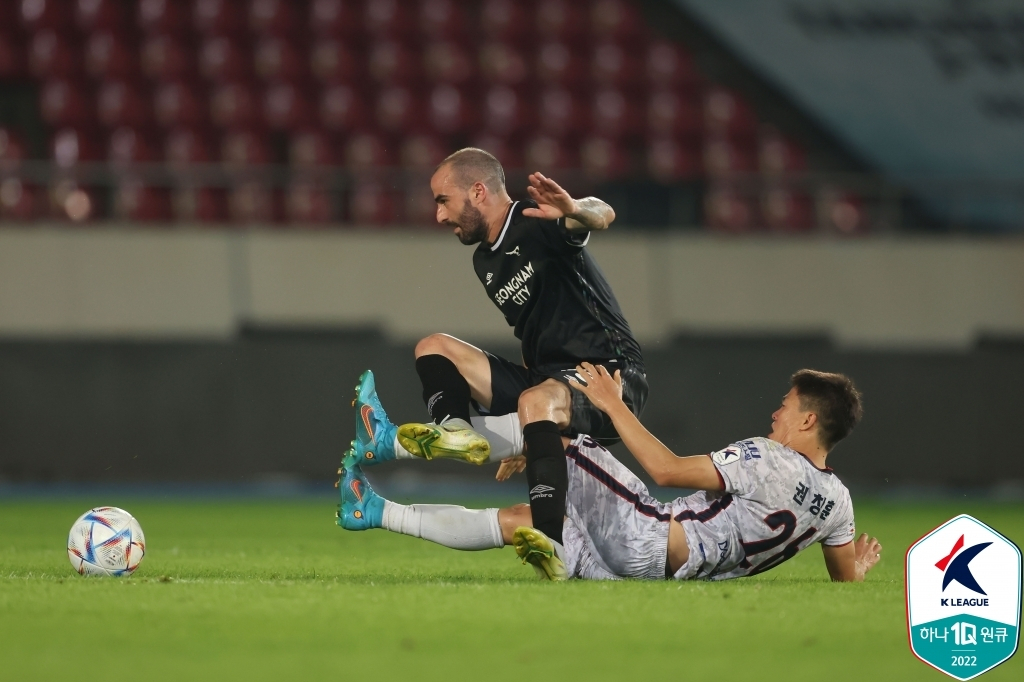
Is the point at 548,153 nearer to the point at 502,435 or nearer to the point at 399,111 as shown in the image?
the point at 399,111

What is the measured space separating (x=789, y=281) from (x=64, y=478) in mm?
6597

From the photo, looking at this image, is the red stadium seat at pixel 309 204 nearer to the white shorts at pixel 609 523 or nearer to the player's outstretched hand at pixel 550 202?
the player's outstretched hand at pixel 550 202

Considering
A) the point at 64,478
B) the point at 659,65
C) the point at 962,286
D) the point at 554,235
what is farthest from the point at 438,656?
the point at 659,65

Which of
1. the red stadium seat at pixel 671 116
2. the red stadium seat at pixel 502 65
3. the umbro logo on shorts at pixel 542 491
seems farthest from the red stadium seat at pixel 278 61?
the umbro logo on shorts at pixel 542 491

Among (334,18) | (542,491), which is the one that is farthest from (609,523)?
(334,18)

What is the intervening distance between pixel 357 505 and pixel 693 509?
4.46 feet

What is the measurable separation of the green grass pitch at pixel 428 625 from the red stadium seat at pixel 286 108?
7.61 m

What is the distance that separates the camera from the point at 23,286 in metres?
11.2

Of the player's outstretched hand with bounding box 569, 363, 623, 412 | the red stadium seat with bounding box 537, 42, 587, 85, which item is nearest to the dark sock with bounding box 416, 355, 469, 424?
the player's outstretched hand with bounding box 569, 363, 623, 412

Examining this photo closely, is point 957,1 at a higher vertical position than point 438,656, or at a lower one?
higher

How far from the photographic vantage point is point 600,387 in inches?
206

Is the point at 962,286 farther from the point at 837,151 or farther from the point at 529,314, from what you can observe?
the point at 529,314

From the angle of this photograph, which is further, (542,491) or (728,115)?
(728,115)

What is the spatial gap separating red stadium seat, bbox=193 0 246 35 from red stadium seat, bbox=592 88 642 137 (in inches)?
149
